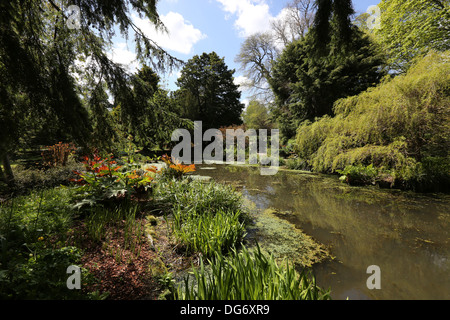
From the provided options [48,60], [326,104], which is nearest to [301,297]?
[48,60]

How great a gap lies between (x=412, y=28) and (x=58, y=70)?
14.2m

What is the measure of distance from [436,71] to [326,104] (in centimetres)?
622

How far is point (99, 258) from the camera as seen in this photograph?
1.82 metres

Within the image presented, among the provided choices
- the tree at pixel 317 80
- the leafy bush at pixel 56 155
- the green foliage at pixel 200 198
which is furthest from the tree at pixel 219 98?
the green foliage at pixel 200 198

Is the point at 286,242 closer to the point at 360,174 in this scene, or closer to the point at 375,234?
the point at 375,234

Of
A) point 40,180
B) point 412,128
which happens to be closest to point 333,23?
point 412,128

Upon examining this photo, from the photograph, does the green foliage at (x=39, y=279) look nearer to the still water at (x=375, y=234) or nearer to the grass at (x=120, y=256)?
the grass at (x=120, y=256)

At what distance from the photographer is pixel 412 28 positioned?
357 inches

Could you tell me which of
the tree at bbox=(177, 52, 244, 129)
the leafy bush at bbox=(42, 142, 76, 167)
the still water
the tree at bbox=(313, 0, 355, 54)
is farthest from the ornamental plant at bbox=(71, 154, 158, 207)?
the tree at bbox=(177, 52, 244, 129)

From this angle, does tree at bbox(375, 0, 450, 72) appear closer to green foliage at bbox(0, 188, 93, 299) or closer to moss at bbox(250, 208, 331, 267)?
moss at bbox(250, 208, 331, 267)

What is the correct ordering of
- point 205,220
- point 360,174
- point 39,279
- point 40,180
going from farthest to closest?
point 360,174
point 40,180
point 205,220
point 39,279

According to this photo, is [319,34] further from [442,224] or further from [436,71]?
[436,71]

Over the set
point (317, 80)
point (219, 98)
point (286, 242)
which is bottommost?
point (286, 242)
